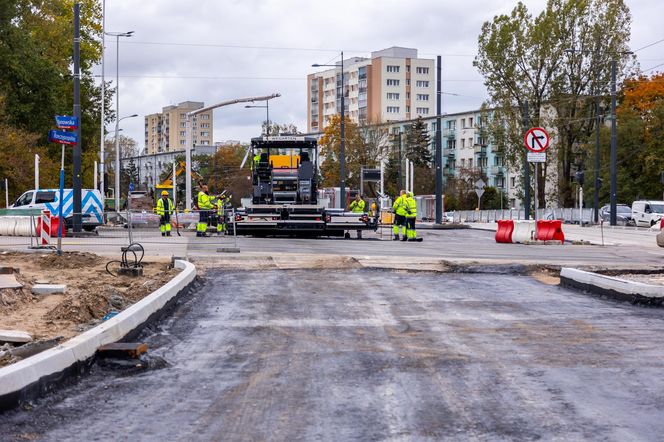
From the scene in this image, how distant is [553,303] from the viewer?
10617 millimetres

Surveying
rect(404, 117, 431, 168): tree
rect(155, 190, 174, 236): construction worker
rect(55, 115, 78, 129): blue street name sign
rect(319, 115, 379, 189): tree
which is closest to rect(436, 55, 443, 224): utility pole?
rect(155, 190, 174, 236): construction worker

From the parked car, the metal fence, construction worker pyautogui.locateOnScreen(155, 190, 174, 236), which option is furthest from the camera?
the metal fence

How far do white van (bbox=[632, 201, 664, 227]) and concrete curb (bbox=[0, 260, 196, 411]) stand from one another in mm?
44719

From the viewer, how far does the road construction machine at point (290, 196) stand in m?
27.7

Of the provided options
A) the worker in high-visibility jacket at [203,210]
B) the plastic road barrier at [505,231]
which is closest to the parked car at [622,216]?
the plastic road barrier at [505,231]

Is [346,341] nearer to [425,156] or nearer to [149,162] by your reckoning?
[425,156]

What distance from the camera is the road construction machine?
27.7 meters

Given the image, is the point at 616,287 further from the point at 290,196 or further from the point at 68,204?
the point at 68,204

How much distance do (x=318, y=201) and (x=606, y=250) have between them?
1016 cm

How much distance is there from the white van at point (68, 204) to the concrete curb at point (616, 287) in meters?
21.5

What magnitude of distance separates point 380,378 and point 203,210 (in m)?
23.2

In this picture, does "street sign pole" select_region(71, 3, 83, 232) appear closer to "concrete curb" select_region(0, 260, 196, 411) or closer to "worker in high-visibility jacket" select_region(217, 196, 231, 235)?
"worker in high-visibility jacket" select_region(217, 196, 231, 235)

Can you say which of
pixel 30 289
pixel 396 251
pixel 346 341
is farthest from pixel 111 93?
pixel 346 341

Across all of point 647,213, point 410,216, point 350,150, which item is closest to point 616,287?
point 410,216
